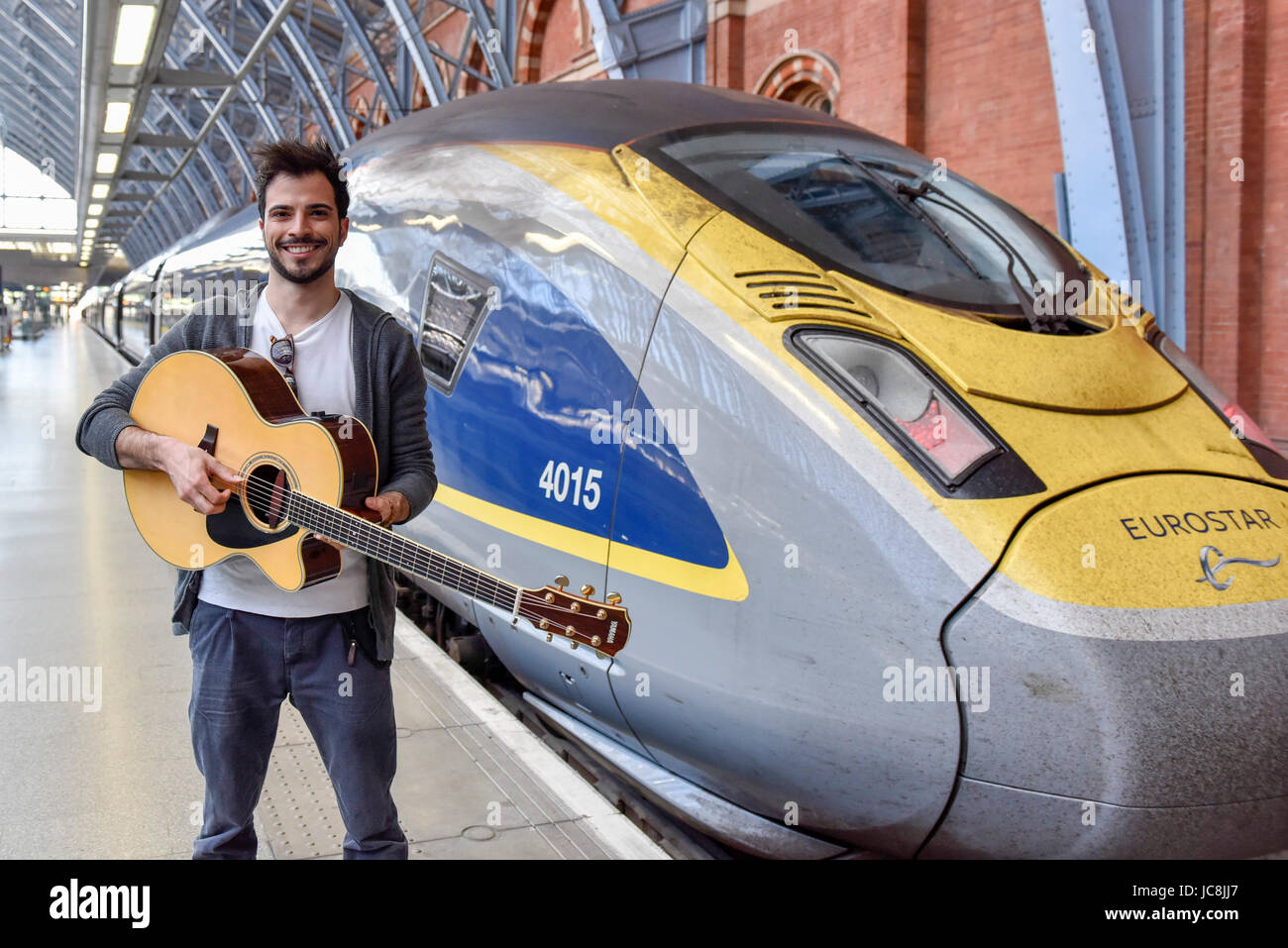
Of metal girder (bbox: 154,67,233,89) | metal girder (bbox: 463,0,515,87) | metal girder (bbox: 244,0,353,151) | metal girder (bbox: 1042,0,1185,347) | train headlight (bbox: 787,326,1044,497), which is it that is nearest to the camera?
train headlight (bbox: 787,326,1044,497)

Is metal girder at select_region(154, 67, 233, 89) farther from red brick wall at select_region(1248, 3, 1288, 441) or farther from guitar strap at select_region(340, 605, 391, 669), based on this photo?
guitar strap at select_region(340, 605, 391, 669)

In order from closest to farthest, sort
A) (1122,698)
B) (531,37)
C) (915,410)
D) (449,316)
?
(1122,698)
(915,410)
(449,316)
(531,37)

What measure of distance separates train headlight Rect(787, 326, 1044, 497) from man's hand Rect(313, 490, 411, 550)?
1179 mm

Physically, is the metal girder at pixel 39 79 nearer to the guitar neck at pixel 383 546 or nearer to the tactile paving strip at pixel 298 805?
the tactile paving strip at pixel 298 805

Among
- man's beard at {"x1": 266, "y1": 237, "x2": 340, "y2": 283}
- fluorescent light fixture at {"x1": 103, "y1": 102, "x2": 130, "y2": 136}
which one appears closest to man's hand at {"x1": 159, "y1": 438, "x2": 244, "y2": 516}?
man's beard at {"x1": 266, "y1": 237, "x2": 340, "y2": 283}

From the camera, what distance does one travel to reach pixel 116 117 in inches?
548

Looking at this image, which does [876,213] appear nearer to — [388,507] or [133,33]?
[388,507]

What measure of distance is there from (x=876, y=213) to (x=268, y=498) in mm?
2210

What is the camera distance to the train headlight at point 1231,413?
3.17m

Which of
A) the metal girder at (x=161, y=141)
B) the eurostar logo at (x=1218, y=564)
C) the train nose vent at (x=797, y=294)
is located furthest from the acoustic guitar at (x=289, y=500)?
the metal girder at (x=161, y=141)

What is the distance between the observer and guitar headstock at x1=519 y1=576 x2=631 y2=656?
6.60 ft

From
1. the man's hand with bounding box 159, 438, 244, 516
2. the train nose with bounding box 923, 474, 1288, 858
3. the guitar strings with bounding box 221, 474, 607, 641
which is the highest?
the man's hand with bounding box 159, 438, 244, 516

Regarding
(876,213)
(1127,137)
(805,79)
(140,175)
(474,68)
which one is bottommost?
(876,213)

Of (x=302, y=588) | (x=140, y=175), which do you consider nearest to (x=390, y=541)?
(x=302, y=588)
